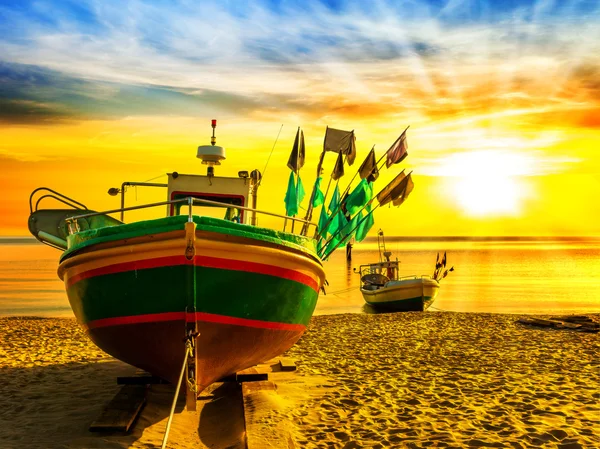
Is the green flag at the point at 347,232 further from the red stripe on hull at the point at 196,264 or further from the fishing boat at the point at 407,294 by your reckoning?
the fishing boat at the point at 407,294

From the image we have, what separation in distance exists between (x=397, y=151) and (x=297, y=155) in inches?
77.8

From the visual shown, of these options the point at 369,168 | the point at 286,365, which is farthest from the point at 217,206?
the point at 369,168

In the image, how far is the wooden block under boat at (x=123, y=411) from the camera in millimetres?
6102

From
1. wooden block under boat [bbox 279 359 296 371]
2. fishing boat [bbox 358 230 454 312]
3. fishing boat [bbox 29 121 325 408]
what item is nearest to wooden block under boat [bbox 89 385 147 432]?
fishing boat [bbox 29 121 325 408]

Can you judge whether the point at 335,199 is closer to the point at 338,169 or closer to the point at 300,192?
the point at 300,192

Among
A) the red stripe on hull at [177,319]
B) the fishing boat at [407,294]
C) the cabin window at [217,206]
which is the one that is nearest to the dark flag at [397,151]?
the cabin window at [217,206]

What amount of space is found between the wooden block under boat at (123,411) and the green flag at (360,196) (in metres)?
5.36

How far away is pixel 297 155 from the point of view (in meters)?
10.7

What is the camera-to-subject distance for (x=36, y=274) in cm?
3959

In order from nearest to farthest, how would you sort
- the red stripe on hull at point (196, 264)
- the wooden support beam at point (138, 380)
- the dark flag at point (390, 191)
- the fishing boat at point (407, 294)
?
the red stripe on hull at point (196, 264) < the wooden support beam at point (138, 380) < the dark flag at point (390, 191) < the fishing boat at point (407, 294)

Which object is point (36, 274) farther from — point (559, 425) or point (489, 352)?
point (559, 425)

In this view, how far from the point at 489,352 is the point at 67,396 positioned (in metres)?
7.56

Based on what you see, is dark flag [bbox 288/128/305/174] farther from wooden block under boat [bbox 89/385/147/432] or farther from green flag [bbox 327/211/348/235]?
wooden block under boat [bbox 89/385/147/432]

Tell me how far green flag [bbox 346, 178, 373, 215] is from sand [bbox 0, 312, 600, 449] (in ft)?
9.62
